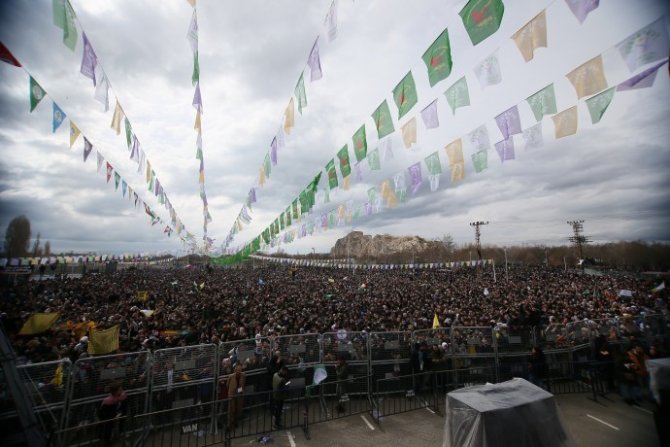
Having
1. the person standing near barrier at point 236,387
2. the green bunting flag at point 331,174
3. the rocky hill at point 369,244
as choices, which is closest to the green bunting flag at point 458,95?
the green bunting flag at point 331,174

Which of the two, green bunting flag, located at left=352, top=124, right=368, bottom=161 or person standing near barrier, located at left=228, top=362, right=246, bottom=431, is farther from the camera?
green bunting flag, located at left=352, top=124, right=368, bottom=161

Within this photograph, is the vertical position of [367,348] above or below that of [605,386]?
above

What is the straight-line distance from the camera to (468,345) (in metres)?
9.16

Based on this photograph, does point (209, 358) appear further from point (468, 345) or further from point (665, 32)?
point (665, 32)

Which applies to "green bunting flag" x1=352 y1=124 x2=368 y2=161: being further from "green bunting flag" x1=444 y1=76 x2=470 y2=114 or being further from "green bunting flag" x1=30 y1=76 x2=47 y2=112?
"green bunting flag" x1=30 y1=76 x2=47 y2=112

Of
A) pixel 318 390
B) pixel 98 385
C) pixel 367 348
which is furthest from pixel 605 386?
pixel 98 385

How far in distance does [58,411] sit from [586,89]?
461 inches

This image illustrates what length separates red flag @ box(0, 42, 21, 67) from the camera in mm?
5266

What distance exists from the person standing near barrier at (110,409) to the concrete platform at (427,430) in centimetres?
235

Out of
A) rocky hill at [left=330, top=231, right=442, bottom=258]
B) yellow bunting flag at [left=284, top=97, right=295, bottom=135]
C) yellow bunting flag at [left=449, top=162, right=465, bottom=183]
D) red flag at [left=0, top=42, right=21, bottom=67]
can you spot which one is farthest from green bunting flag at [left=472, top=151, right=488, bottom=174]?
rocky hill at [left=330, top=231, right=442, bottom=258]

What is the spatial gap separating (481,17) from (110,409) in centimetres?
985

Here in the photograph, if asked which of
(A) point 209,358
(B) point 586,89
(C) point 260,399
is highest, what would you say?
(B) point 586,89

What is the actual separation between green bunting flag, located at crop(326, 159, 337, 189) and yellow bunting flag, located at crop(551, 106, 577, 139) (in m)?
7.20

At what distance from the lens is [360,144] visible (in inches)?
376
